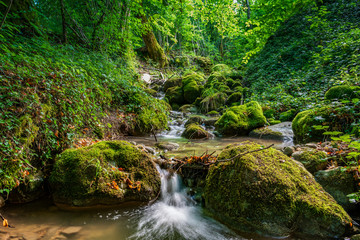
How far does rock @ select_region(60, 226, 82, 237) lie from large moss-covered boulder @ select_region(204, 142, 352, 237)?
177 centimetres

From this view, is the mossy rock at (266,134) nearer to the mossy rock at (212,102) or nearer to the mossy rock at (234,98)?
the mossy rock at (212,102)

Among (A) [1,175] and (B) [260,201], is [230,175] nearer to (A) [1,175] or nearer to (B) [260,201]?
(B) [260,201]

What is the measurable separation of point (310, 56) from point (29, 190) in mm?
13210

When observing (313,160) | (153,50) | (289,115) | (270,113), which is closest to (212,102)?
(270,113)

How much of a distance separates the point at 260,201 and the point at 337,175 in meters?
1.42

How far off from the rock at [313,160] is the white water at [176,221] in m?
1.87

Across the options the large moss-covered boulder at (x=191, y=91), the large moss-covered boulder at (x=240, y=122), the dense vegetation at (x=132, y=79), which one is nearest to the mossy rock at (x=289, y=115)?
the dense vegetation at (x=132, y=79)

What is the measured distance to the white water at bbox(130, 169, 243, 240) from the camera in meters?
2.30

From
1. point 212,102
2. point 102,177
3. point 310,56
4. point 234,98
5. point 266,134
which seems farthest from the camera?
point 234,98

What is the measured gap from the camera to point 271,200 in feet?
7.40

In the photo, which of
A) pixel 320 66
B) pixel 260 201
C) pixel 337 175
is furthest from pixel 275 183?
pixel 320 66

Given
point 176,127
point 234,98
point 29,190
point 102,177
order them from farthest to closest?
1. point 234,98
2. point 176,127
3. point 102,177
4. point 29,190

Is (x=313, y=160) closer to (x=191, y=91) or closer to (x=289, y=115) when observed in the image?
(x=289, y=115)

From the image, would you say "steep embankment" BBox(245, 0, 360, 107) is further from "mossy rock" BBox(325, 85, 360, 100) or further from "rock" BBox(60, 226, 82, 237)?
"rock" BBox(60, 226, 82, 237)
